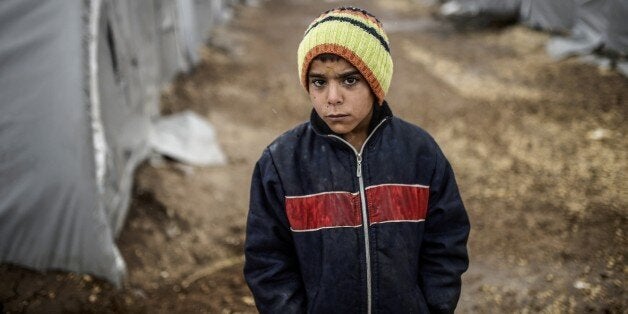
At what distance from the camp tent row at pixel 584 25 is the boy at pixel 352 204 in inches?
299

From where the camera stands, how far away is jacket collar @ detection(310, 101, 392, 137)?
6.05 feet

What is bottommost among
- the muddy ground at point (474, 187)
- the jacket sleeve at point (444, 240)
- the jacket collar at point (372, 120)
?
the muddy ground at point (474, 187)

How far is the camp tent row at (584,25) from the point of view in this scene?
8.20m

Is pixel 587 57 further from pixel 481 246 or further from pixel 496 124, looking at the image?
pixel 481 246

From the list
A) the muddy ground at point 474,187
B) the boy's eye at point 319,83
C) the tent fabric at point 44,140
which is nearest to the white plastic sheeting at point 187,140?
the muddy ground at point 474,187

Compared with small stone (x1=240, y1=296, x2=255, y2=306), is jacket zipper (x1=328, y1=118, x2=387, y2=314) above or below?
above

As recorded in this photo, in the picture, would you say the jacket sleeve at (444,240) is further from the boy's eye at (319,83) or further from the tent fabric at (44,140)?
the tent fabric at (44,140)

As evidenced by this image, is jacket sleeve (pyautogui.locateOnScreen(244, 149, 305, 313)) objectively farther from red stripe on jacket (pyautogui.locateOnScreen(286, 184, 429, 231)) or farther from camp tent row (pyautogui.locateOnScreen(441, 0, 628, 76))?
camp tent row (pyautogui.locateOnScreen(441, 0, 628, 76))

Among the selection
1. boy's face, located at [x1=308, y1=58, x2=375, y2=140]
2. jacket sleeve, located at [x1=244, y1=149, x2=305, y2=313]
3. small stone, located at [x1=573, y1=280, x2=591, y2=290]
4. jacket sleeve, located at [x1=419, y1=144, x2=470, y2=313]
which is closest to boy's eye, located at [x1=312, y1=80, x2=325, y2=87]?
boy's face, located at [x1=308, y1=58, x2=375, y2=140]

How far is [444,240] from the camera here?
1846 mm

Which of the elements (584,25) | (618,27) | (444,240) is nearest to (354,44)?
(444,240)

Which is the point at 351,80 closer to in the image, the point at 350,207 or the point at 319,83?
the point at 319,83

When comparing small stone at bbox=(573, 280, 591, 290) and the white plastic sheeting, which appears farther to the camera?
the white plastic sheeting

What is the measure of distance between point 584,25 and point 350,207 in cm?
960
